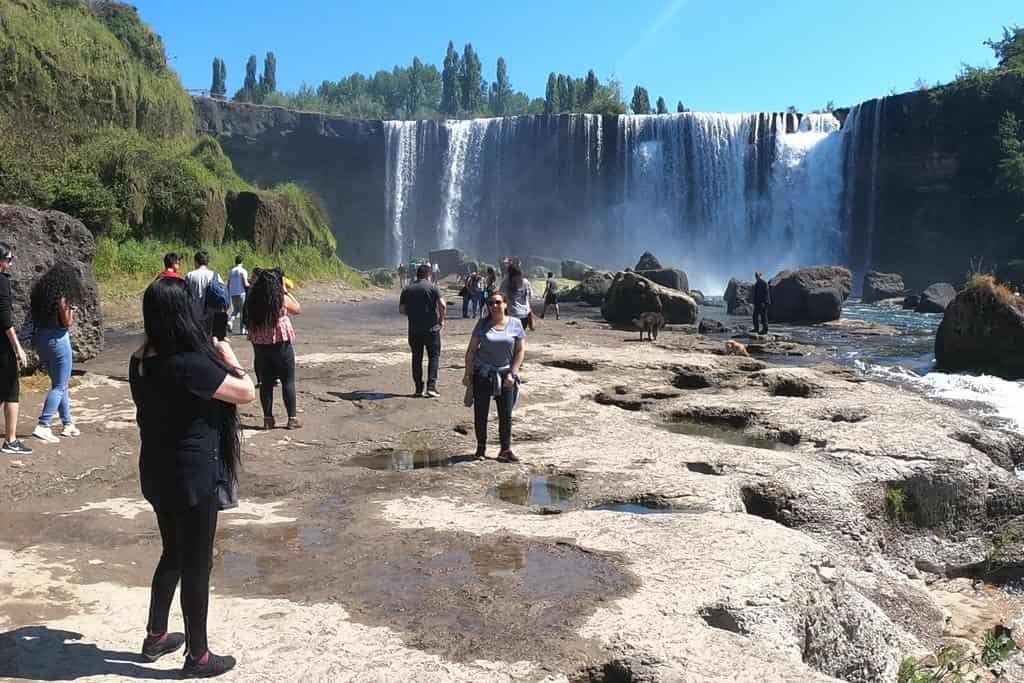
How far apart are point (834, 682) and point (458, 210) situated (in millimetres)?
57376

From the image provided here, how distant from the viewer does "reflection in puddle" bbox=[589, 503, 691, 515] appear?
255 inches

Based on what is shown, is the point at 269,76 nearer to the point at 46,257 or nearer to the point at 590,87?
the point at 590,87

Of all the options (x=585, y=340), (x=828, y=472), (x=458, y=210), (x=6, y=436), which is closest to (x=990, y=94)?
(x=458, y=210)

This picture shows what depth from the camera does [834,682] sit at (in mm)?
3771

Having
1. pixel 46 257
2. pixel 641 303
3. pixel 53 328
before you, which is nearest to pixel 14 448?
pixel 53 328

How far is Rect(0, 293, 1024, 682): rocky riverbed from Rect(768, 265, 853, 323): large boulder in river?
666 inches

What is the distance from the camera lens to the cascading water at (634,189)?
1960 inches

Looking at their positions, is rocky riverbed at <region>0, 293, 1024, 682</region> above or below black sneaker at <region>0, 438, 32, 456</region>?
below

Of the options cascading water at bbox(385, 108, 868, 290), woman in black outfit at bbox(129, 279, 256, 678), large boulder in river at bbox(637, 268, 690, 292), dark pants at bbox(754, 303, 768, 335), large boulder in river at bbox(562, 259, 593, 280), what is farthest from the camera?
cascading water at bbox(385, 108, 868, 290)

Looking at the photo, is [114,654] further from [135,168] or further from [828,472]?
[135,168]

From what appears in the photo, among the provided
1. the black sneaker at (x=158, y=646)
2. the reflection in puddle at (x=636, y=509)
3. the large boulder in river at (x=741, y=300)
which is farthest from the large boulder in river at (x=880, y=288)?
the black sneaker at (x=158, y=646)

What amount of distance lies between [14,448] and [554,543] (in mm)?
A: 4743

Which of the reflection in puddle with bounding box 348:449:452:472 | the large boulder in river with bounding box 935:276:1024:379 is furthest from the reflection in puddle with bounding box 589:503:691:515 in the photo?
the large boulder in river with bounding box 935:276:1024:379

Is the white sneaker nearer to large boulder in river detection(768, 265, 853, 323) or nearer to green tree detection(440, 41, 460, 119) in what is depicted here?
large boulder in river detection(768, 265, 853, 323)
